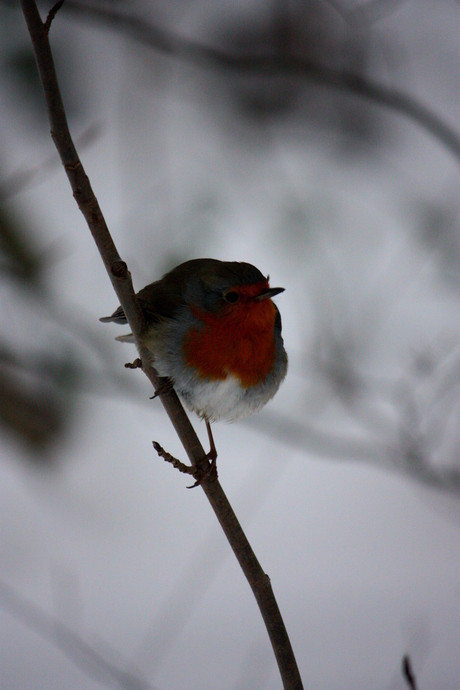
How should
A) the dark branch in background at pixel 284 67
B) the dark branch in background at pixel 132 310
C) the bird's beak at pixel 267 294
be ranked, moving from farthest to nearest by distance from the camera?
the dark branch in background at pixel 284 67, the bird's beak at pixel 267 294, the dark branch in background at pixel 132 310

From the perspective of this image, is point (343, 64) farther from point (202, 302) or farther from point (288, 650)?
point (288, 650)

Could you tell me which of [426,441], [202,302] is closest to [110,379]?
[426,441]

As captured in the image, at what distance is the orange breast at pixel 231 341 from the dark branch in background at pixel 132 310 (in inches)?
8.0

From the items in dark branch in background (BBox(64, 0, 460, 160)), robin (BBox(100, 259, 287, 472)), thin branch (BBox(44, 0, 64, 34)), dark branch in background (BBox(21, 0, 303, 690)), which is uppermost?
dark branch in background (BBox(64, 0, 460, 160))

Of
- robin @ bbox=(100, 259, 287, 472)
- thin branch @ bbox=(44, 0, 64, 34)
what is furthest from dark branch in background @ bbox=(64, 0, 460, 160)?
thin branch @ bbox=(44, 0, 64, 34)

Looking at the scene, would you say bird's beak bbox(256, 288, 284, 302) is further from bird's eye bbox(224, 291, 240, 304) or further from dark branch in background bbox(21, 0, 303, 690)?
dark branch in background bbox(21, 0, 303, 690)

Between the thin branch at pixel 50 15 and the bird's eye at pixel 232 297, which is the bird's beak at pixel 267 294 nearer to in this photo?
the bird's eye at pixel 232 297

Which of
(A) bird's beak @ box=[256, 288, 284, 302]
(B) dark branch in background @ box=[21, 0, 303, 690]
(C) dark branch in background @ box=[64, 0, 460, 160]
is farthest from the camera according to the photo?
(C) dark branch in background @ box=[64, 0, 460, 160]

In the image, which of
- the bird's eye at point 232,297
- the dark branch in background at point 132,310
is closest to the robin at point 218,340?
the bird's eye at point 232,297

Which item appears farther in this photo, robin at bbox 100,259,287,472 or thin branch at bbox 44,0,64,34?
robin at bbox 100,259,287,472

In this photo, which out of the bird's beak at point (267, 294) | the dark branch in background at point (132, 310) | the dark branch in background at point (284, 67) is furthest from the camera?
the dark branch in background at point (284, 67)

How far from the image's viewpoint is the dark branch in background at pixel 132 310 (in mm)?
821

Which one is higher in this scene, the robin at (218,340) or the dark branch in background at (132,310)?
the robin at (218,340)

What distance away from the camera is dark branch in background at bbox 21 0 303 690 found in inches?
32.3
